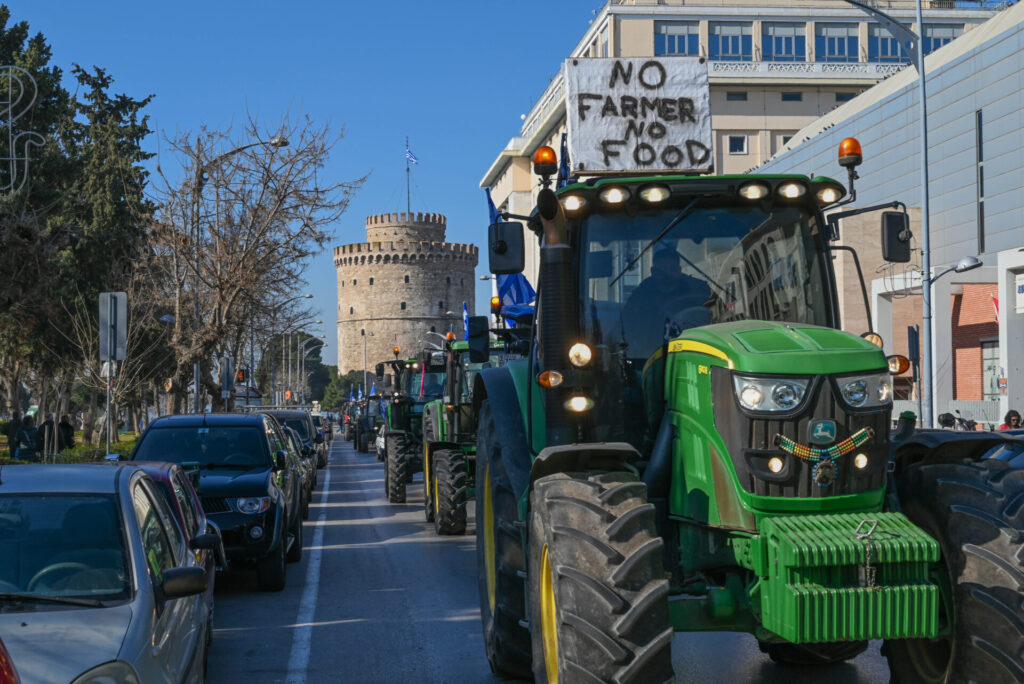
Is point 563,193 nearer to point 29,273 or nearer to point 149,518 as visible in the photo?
point 149,518

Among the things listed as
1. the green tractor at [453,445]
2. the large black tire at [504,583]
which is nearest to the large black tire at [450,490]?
the green tractor at [453,445]

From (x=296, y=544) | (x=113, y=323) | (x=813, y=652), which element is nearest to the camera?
(x=813, y=652)

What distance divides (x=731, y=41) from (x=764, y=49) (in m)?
Result: 2.41

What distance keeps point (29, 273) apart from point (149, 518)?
45.4 feet

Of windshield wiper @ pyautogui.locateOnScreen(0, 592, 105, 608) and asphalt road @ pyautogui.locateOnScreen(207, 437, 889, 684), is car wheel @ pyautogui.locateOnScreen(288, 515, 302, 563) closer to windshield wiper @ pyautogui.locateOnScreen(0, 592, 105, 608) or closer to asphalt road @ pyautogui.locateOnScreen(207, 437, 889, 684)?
asphalt road @ pyautogui.locateOnScreen(207, 437, 889, 684)

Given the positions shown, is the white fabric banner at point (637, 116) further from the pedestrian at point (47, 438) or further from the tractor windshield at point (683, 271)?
the pedestrian at point (47, 438)

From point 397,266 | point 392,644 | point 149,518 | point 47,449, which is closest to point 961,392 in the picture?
point 47,449

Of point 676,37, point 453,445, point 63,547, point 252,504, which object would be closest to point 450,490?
point 453,445

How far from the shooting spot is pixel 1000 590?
Result: 4840 mm

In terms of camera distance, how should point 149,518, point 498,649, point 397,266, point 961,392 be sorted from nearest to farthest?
1. point 149,518
2. point 498,649
3. point 961,392
4. point 397,266

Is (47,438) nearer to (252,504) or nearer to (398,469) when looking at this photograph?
(398,469)

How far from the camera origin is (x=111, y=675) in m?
4.61

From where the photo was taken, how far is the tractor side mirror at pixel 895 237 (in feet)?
21.1

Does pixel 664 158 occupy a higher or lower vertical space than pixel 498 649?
higher
